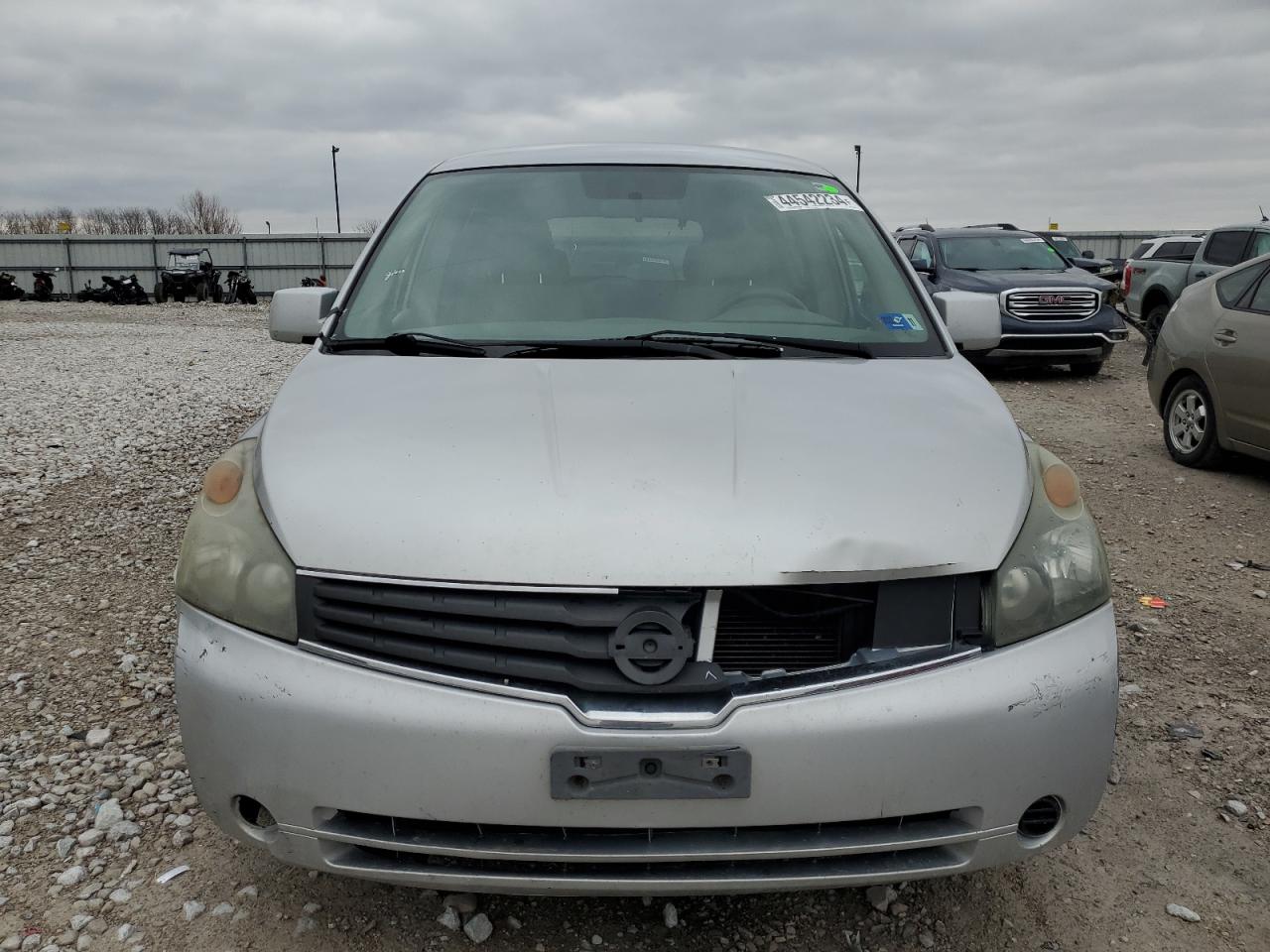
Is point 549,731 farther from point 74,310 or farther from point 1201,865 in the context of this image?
point 74,310

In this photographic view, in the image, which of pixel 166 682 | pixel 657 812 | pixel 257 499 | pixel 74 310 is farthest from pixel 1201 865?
pixel 74 310

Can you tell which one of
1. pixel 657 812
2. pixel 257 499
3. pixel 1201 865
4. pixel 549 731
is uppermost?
pixel 257 499

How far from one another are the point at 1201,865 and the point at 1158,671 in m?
1.28

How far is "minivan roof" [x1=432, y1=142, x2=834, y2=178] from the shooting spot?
3363 millimetres

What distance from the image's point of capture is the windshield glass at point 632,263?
9.44 feet

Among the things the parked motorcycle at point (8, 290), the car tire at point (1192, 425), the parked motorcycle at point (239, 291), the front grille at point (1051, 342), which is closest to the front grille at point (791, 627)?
the car tire at point (1192, 425)

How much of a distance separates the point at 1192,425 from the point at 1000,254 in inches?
250

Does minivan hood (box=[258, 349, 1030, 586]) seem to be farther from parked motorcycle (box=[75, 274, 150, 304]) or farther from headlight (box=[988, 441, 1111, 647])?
parked motorcycle (box=[75, 274, 150, 304])

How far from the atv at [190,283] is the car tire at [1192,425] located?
30.0m

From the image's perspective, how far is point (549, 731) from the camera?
1.77 meters

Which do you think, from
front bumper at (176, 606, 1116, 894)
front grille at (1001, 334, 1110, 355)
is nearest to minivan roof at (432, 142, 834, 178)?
front bumper at (176, 606, 1116, 894)

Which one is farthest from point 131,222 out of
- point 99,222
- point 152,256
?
point 152,256

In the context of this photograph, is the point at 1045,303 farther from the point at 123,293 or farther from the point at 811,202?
the point at 123,293

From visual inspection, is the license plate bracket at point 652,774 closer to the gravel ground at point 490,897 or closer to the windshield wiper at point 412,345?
the gravel ground at point 490,897
